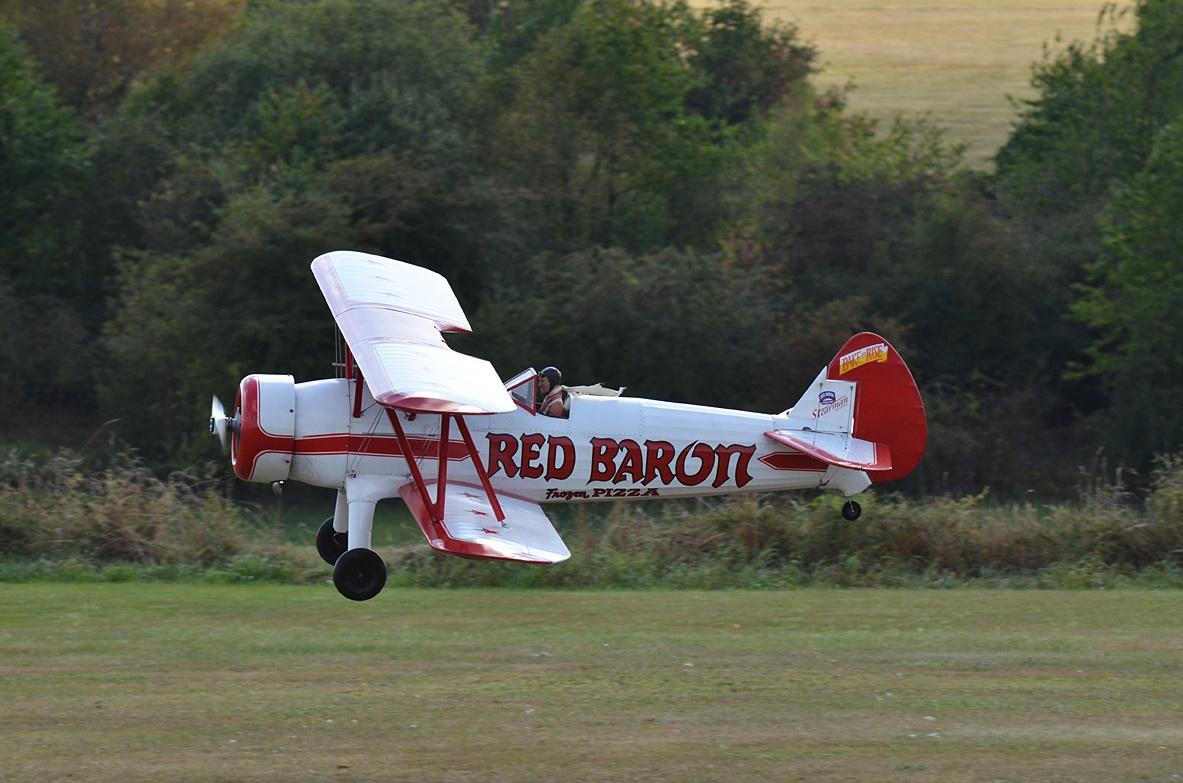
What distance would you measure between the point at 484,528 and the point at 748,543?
23.5ft

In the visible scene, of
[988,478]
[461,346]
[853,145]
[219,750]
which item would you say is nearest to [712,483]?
[219,750]

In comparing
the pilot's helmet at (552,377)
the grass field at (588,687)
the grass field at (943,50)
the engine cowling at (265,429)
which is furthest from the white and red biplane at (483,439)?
the grass field at (943,50)

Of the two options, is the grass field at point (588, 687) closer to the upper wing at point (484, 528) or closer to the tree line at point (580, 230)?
the upper wing at point (484, 528)

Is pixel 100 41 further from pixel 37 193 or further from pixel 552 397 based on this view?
pixel 552 397

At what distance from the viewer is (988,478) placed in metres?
31.1

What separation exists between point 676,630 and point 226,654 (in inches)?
142

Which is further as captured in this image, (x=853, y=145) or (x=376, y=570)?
(x=853, y=145)

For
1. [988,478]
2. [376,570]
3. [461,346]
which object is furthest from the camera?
[988,478]

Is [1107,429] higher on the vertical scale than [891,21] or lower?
lower

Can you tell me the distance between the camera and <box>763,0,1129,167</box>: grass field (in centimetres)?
6166

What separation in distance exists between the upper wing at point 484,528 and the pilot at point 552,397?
0.69 m

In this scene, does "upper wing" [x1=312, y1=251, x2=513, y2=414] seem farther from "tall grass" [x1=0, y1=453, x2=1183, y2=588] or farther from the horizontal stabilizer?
"tall grass" [x1=0, y1=453, x2=1183, y2=588]

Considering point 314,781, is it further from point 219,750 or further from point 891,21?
point 891,21

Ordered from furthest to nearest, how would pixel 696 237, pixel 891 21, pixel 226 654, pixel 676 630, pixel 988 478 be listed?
pixel 891 21, pixel 696 237, pixel 988 478, pixel 676 630, pixel 226 654
